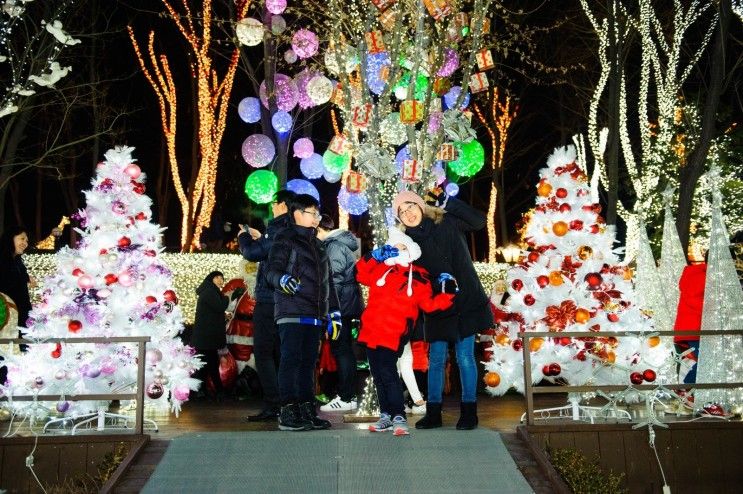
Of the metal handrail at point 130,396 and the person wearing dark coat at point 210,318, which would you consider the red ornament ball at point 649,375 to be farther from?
the person wearing dark coat at point 210,318

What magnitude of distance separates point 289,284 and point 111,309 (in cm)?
351

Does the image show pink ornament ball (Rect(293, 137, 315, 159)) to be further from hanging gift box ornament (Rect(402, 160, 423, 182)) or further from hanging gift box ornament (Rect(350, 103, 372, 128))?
hanging gift box ornament (Rect(402, 160, 423, 182))

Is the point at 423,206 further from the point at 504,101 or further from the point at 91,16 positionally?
the point at 504,101

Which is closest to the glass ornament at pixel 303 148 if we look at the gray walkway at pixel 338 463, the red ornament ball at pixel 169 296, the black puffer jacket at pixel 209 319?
the black puffer jacket at pixel 209 319

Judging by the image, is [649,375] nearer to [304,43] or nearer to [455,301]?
[455,301]

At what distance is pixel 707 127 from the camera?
499 inches

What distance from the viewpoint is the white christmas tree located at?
9.04 m

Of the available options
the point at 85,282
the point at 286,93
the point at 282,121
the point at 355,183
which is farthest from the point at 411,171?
the point at 282,121

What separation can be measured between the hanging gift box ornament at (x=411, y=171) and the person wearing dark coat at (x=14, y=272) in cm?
451

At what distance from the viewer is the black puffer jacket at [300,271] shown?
24.7 feet

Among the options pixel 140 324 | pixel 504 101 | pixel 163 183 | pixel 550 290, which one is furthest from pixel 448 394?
pixel 163 183

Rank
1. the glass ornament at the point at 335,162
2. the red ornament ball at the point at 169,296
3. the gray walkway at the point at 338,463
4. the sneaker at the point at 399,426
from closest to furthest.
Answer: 1. the gray walkway at the point at 338,463
2. the sneaker at the point at 399,426
3. the red ornament ball at the point at 169,296
4. the glass ornament at the point at 335,162

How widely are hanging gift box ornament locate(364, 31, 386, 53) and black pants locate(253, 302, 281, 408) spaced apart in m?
2.97

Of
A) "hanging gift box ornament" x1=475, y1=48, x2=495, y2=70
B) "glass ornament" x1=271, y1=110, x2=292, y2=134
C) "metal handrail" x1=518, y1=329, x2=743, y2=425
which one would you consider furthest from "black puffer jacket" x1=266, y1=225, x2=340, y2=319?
"glass ornament" x1=271, y1=110, x2=292, y2=134
